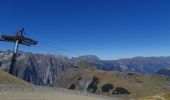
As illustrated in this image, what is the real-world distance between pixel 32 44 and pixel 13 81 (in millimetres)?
27107

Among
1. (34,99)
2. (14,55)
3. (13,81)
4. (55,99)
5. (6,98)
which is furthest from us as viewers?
(14,55)

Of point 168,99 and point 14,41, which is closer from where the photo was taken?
point 14,41

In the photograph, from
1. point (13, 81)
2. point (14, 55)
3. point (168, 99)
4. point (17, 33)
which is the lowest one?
point (168, 99)

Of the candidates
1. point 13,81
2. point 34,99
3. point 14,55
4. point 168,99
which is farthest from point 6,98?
point 168,99

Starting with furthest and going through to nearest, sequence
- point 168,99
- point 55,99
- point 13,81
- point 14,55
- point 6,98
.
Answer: point 168,99, point 14,55, point 13,81, point 55,99, point 6,98

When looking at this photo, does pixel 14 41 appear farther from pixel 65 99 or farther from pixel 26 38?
pixel 65 99

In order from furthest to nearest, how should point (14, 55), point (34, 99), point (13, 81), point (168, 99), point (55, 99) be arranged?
point (168, 99) → point (14, 55) → point (13, 81) → point (55, 99) → point (34, 99)

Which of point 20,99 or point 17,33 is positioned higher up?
point 17,33

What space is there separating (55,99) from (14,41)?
172ft

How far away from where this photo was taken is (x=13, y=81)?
8119cm

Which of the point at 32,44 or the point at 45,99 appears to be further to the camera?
the point at 32,44

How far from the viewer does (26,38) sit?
104 metres

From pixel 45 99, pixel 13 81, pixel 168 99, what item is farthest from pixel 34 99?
pixel 168 99

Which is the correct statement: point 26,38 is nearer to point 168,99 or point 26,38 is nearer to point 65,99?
point 65,99
